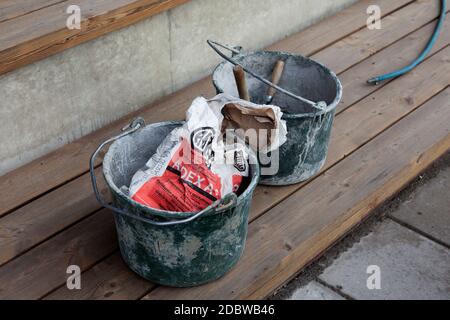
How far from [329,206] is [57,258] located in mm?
886

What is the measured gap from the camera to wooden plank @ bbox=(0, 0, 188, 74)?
2049 mm

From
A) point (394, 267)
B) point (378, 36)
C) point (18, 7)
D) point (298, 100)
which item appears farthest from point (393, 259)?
point (18, 7)

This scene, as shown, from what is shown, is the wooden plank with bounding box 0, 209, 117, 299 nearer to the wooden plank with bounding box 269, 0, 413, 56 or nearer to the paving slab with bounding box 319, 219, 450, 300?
the paving slab with bounding box 319, 219, 450, 300

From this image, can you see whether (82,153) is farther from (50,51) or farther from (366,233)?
(366,233)

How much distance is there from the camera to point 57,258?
1.96 metres

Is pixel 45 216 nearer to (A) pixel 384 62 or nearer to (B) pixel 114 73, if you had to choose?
(B) pixel 114 73

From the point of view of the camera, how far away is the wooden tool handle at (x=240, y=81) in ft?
6.84

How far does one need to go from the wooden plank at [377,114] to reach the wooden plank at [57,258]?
19.1 inches

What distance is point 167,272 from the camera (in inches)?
73.0

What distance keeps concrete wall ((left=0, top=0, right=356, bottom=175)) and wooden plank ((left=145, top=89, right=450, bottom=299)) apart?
74 centimetres

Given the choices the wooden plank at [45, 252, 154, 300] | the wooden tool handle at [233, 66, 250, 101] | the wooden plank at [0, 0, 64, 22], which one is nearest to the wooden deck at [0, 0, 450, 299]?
the wooden plank at [45, 252, 154, 300]

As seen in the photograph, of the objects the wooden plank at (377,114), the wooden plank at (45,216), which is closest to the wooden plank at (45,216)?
the wooden plank at (45,216)

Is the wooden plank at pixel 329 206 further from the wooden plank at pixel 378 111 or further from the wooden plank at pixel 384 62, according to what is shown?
the wooden plank at pixel 384 62
